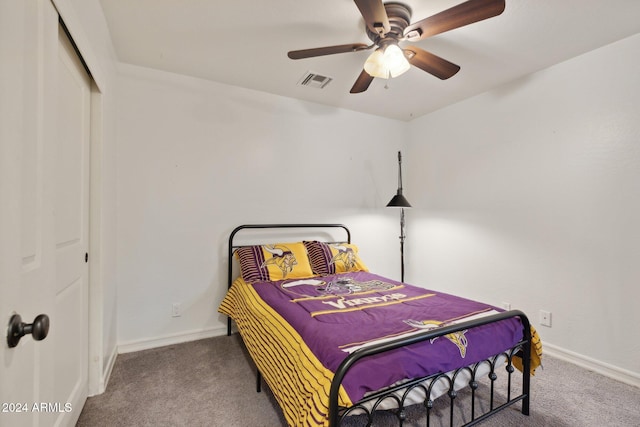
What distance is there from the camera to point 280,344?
5.17 feet

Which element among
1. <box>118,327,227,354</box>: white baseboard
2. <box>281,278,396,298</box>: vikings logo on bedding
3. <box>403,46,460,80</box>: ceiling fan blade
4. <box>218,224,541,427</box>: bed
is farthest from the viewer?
<box>118,327,227,354</box>: white baseboard

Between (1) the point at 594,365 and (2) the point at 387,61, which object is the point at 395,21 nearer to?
(2) the point at 387,61

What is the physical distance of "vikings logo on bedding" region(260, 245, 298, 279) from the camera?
2.73m

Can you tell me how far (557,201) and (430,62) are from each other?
1713mm

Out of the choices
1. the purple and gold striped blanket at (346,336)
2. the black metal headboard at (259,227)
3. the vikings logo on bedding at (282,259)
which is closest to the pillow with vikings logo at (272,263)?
the vikings logo on bedding at (282,259)

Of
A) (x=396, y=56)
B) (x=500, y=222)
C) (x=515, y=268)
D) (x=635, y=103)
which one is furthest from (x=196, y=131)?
(x=635, y=103)

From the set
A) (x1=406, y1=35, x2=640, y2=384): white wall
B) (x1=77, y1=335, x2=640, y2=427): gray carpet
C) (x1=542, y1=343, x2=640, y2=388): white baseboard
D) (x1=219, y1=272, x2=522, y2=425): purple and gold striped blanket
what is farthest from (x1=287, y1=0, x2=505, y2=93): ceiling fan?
(x1=542, y1=343, x2=640, y2=388): white baseboard

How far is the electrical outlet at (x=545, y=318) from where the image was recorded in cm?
256

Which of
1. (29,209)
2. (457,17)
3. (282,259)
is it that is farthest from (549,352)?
(29,209)

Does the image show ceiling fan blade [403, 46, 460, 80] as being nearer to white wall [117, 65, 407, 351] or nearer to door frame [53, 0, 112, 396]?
white wall [117, 65, 407, 351]

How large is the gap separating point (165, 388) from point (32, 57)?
2045mm

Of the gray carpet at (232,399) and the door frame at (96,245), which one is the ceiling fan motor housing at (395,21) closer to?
the door frame at (96,245)

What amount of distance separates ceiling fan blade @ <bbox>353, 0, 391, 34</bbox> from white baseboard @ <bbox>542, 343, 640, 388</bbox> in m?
2.91

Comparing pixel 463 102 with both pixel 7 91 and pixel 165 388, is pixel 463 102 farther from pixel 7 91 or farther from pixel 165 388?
pixel 165 388
